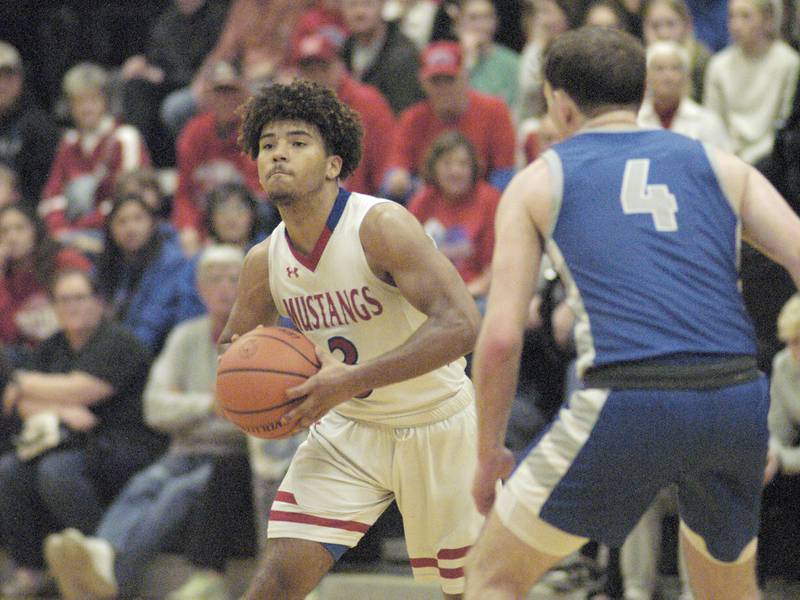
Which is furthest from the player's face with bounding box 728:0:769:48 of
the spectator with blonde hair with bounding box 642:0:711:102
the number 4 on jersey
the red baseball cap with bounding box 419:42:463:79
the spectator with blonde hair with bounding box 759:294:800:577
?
the number 4 on jersey

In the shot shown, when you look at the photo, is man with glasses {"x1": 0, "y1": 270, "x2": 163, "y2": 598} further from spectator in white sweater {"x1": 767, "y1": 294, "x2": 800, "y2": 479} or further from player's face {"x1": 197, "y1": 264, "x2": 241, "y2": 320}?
spectator in white sweater {"x1": 767, "y1": 294, "x2": 800, "y2": 479}

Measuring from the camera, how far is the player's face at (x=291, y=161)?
4352 millimetres

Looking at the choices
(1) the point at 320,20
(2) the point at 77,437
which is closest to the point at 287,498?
(2) the point at 77,437

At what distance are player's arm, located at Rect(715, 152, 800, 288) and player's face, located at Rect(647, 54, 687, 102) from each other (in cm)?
381

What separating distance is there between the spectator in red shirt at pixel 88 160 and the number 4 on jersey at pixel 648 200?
6391mm

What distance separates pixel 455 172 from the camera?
752cm

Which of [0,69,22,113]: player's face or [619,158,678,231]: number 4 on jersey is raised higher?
[619,158,678,231]: number 4 on jersey

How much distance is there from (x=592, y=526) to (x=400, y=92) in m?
5.98

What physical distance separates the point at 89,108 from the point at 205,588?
4.02 m

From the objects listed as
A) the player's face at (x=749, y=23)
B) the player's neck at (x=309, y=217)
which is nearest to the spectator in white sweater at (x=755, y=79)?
the player's face at (x=749, y=23)

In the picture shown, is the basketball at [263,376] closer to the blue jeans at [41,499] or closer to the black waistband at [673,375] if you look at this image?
the black waistband at [673,375]

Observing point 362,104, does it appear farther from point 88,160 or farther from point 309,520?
point 309,520

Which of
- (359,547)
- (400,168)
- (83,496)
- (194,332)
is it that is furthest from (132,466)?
(400,168)

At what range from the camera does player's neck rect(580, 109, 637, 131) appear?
361 cm
